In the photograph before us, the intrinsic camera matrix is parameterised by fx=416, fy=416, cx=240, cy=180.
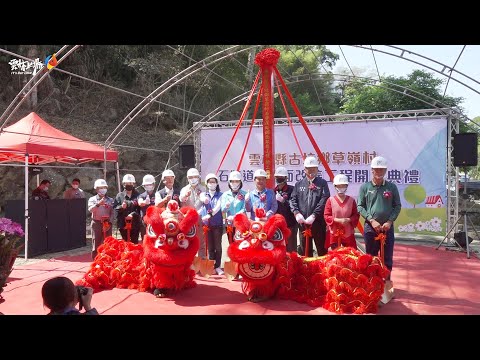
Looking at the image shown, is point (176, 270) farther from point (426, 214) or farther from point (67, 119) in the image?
point (67, 119)

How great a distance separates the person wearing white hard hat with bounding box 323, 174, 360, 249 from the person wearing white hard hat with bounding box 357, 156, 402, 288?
0.37 ft

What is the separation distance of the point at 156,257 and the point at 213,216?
122cm

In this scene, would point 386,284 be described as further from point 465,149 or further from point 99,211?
point 465,149

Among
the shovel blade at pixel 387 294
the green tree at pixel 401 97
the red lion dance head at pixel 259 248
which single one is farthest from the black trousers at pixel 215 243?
the green tree at pixel 401 97

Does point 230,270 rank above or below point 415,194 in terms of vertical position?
below

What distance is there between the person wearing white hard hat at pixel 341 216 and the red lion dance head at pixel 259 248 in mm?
645

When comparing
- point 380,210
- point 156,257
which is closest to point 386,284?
point 380,210

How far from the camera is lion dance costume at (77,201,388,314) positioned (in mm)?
3496

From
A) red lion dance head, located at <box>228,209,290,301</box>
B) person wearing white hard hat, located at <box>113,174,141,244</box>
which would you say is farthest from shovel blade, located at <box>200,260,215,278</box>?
red lion dance head, located at <box>228,209,290,301</box>

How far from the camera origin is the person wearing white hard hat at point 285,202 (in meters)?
4.69

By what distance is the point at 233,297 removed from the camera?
13.2ft

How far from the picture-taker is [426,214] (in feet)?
24.5

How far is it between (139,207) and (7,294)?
173 cm

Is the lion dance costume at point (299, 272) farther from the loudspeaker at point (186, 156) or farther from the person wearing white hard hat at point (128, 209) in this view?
the loudspeaker at point (186, 156)
